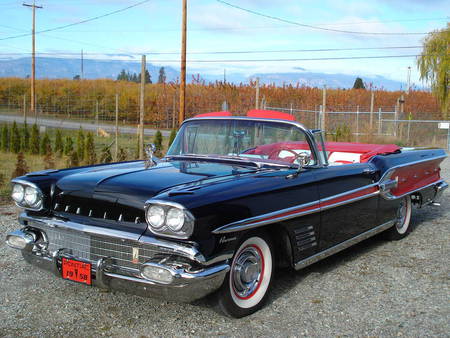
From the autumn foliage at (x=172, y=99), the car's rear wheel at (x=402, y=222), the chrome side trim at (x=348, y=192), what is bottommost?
the car's rear wheel at (x=402, y=222)

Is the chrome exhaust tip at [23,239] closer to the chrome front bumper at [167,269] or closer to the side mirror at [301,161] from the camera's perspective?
the chrome front bumper at [167,269]

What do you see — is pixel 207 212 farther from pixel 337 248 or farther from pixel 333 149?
pixel 333 149

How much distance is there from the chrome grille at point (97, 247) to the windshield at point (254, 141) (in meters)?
1.47

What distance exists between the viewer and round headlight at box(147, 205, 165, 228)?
323 cm

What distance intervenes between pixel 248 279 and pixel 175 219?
0.87m

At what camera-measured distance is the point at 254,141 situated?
15.2ft

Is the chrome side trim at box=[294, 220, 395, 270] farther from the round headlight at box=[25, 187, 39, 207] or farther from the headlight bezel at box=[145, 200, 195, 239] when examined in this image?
the round headlight at box=[25, 187, 39, 207]

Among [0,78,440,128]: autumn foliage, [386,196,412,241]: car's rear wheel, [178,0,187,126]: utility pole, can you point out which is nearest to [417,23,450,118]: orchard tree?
[0,78,440,128]: autumn foliage

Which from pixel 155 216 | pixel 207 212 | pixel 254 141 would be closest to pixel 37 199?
pixel 155 216

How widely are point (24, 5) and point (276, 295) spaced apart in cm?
3989

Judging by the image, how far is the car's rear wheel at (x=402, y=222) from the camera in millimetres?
5996

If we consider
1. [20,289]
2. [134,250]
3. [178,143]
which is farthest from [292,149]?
[20,289]

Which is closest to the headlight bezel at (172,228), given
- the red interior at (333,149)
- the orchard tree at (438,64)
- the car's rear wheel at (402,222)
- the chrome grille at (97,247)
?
the chrome grille at (97,247)

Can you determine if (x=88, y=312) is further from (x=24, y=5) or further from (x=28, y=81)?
(x=28, y=81)
